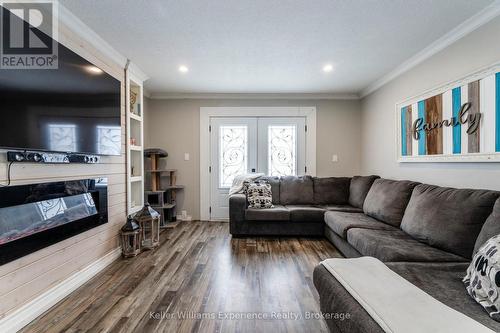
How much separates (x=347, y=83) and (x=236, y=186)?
2.50 meters

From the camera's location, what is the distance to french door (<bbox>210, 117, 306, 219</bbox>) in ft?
13.9

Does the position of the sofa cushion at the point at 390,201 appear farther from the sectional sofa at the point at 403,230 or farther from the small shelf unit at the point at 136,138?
the small shelf unit at the point at 136,138

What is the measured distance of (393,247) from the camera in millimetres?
1812

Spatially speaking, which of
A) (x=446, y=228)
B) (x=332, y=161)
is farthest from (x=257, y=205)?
(x=446, y=228)

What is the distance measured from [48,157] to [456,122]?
3.63 meters

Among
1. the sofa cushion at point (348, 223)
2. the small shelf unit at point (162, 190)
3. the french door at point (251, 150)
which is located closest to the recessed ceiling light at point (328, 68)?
the french door at point (251, 150)

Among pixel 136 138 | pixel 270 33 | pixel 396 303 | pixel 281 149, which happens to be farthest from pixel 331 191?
pixel 136 138

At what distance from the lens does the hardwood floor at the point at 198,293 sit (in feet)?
5.18

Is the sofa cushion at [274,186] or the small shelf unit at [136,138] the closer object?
the small shelf unit at [136,138]

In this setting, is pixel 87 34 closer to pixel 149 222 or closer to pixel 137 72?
pixel 137 72

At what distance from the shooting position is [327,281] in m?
1.36

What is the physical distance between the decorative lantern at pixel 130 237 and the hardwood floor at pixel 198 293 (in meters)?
0.10

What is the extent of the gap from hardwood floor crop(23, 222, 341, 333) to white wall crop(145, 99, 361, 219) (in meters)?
1.59

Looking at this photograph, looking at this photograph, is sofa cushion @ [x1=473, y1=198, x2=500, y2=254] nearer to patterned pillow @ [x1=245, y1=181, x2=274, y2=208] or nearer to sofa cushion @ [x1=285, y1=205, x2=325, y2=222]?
sofa cushion @ [x1=285, y1=205, x2=325, y2=222]
